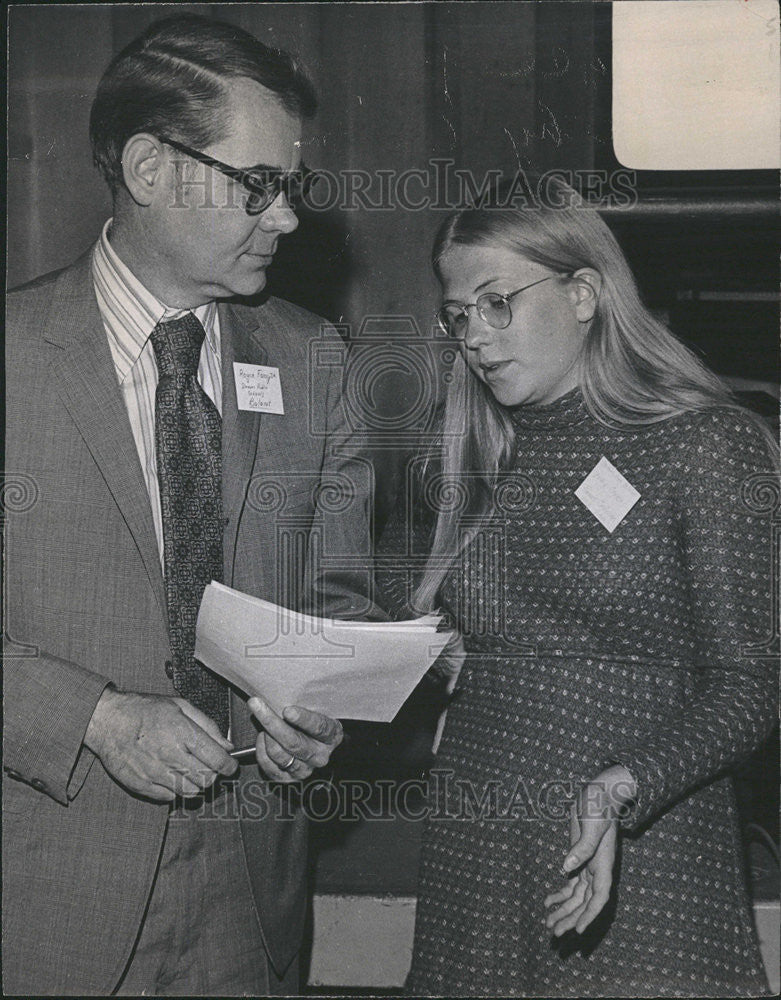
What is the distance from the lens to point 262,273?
5.70 ft

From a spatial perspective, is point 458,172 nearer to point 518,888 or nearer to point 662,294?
point 662,294

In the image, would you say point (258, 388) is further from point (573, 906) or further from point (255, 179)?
point (573, 906)

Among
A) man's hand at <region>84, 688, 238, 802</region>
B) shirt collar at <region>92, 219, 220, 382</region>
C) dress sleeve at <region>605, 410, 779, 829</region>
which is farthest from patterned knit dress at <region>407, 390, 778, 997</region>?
shirt collar at <region>92, 219, 220, 382</region>

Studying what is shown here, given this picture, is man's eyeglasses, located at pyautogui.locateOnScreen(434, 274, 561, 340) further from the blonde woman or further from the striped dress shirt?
the striped dress shirt

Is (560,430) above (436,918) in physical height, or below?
above

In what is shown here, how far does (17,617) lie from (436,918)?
84cm

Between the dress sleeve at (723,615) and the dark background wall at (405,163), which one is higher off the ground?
the dark background wall at (405,163)

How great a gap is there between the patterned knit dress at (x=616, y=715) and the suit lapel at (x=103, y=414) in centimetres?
56

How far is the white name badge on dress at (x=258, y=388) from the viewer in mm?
1730

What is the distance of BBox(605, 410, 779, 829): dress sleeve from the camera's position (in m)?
1.39

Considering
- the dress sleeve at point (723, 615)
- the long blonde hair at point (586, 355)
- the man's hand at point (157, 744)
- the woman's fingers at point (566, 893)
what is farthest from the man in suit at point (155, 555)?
the dress sleeve at point (723, 615)

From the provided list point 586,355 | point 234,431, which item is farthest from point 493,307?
point 234,431

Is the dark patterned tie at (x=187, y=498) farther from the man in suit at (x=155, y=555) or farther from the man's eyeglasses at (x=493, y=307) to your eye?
the man's eyeglasses at (x=493, y=307)

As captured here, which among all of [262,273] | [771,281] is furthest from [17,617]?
[771,281]
